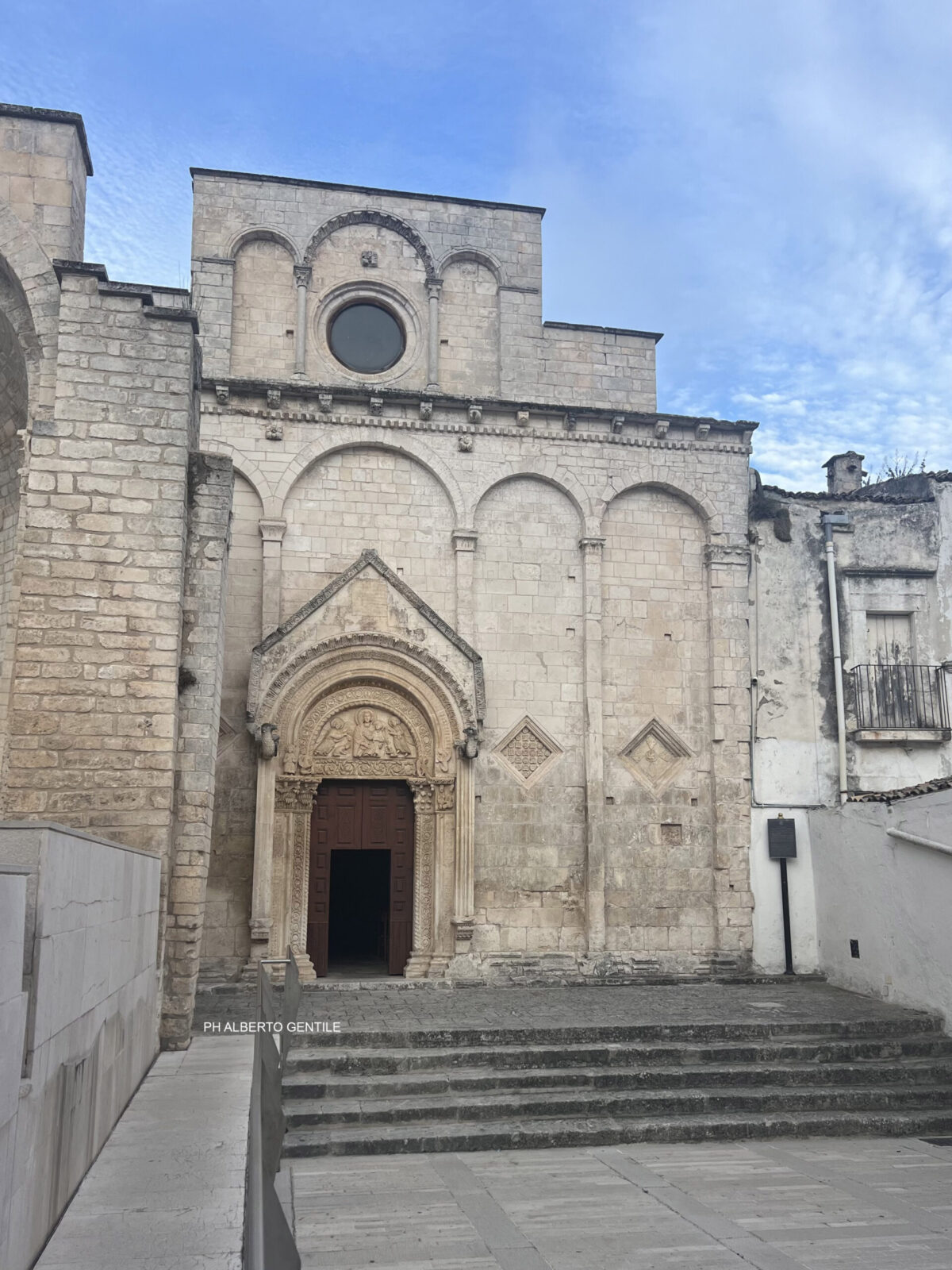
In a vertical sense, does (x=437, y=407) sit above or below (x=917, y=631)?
above

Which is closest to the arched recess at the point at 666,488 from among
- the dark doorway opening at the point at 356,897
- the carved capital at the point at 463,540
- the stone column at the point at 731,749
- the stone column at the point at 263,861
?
the stone column at the point at 731,749

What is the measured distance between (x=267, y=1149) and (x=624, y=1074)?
504 cm

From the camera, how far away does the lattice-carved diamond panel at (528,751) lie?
47.5ft

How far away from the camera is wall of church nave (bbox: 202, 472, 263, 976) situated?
13250 mm

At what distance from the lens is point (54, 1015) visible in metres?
4.56

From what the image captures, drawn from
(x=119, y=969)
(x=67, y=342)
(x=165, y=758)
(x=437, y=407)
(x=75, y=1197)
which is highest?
(x=437, y=407)

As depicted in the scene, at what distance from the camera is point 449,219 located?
54.7 feet

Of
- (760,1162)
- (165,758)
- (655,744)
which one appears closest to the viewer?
(760,1162)

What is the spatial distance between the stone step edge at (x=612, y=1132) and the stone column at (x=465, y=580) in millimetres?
7065

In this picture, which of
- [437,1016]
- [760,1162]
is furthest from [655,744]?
[760,1162]

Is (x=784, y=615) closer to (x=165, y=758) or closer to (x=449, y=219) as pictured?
(x=449, y=219)

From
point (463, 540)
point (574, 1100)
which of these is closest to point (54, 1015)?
point (574, 1100)

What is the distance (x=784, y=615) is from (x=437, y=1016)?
7.89 meters

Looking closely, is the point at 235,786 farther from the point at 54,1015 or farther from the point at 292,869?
the point at 54,1015
